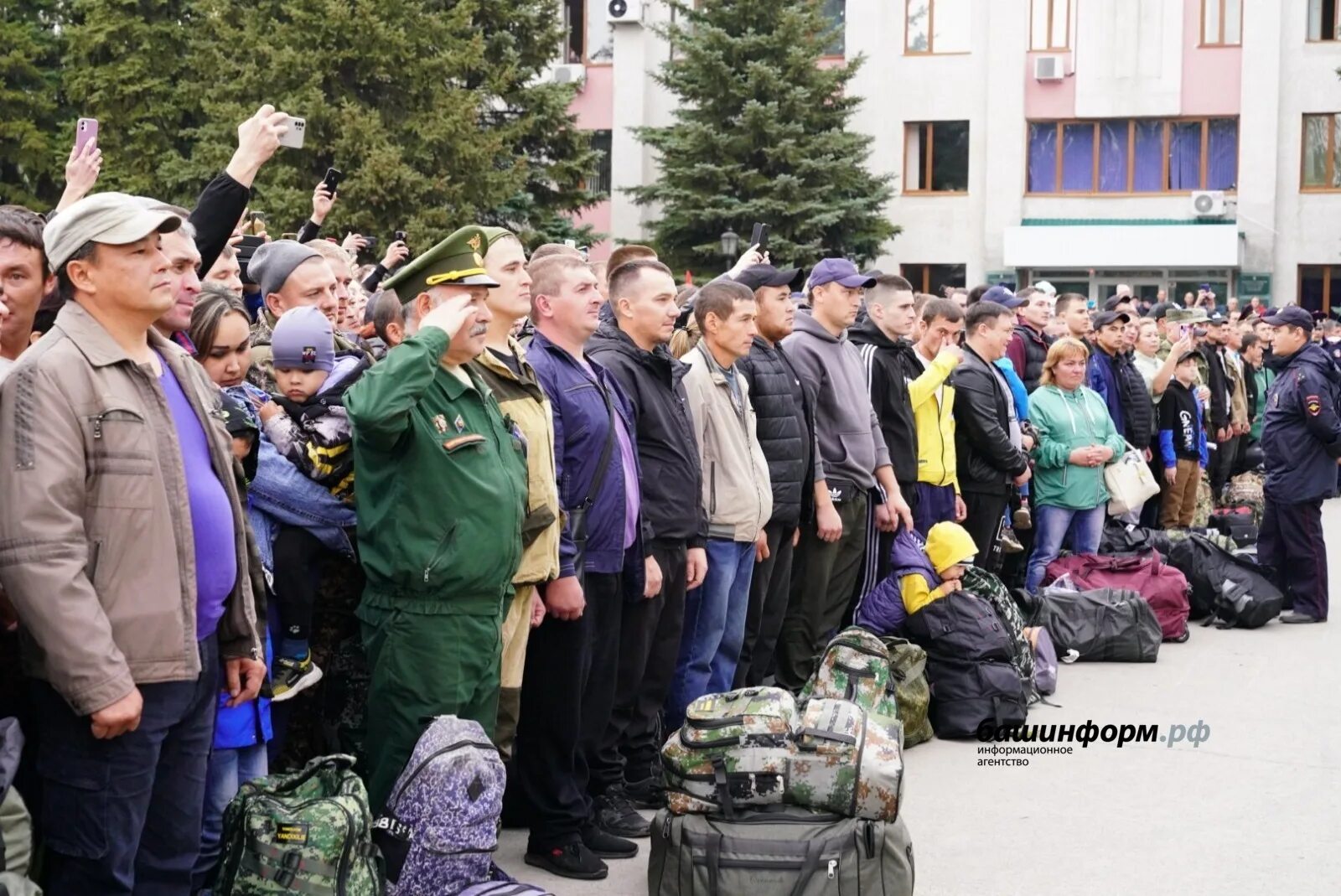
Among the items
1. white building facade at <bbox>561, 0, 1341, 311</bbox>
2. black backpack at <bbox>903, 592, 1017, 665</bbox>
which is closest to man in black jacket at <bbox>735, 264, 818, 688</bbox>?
black backpack at <bbox>903, 592, 1017, 665</bbox>

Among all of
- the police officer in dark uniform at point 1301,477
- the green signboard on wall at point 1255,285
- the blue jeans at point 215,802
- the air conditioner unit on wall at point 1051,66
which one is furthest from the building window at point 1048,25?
the blue jeans at point 215,802

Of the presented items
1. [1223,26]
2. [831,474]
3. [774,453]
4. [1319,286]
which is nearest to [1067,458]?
[831,474]

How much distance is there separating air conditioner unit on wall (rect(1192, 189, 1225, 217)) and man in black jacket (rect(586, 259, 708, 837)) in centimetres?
3145

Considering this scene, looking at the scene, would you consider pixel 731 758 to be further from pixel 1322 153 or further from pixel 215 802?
pixel 1322 153

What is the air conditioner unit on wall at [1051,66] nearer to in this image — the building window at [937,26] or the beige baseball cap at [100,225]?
the building window at [937,26]

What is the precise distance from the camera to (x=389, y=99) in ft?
86.3

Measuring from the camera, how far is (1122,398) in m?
13.2

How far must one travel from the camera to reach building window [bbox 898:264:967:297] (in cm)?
3781

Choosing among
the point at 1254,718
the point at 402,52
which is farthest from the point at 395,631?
the point at 402,52

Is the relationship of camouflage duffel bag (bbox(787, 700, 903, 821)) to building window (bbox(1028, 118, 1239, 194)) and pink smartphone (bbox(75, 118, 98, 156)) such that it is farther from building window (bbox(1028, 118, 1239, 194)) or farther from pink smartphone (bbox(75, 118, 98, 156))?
building window (bbox(1028, 118, 1239, 194))

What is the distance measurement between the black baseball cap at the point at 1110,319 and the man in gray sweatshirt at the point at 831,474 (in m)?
4.77

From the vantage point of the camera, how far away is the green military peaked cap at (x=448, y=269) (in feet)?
18.0

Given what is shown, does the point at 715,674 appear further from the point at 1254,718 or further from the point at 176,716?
the point at 176,716

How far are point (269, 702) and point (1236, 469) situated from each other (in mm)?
15628
